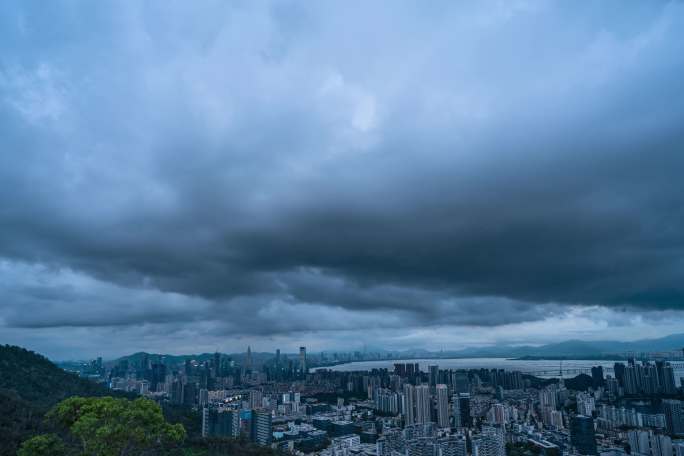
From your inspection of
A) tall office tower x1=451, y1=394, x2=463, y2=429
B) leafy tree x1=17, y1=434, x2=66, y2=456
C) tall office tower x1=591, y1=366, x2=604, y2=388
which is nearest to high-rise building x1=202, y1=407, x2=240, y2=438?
tall office tower x1=451, y1=394, x2=463, y2=429

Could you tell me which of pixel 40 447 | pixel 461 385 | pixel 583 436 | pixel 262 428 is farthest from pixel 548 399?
pixel 40 447

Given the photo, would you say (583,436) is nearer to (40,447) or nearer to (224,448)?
(224,448)

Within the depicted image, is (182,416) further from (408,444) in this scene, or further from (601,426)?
(601,426)

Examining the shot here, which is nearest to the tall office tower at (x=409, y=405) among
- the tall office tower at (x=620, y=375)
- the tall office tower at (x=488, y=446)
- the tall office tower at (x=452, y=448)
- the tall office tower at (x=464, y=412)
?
the tall office tower at (x=464, y=412)

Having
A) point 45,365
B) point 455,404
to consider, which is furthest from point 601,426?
point 45,365

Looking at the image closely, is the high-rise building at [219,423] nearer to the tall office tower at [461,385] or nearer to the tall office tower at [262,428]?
the tall office tower at [262,428]
